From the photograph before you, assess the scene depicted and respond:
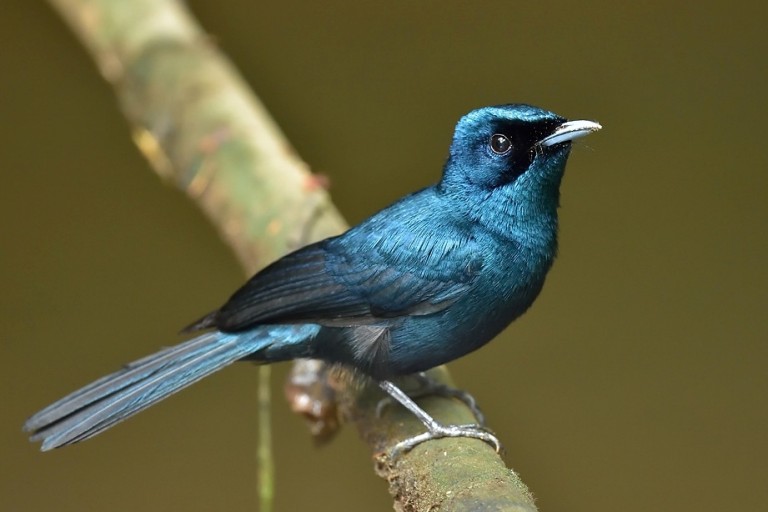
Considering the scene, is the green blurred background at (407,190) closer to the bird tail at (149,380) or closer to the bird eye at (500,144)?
the bird tail at (149,380)

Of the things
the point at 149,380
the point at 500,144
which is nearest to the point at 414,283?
the point at 500,144

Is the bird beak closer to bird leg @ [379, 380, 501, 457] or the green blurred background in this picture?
bird leg @ [379, 380, 501, 457]

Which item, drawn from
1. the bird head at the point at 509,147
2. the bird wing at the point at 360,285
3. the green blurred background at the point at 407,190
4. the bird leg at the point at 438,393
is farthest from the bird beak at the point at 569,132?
the green blurred background at the point at 407,190

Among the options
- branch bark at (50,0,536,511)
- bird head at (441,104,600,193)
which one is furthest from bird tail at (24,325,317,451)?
bird head at (441,104,600,193)

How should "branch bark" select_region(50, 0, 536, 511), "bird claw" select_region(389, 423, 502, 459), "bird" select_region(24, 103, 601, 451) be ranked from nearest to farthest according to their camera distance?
"branch bark" select_region(50, 0, 536, 511), "bird claw" select_region(389, 423, 502, 459), "bird" select_region(24, 103, 601, 451)

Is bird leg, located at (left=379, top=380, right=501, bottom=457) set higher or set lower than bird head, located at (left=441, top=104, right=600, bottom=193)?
lower

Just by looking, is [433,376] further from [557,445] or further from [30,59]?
[30,59]

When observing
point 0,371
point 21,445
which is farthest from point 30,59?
point 21,445
